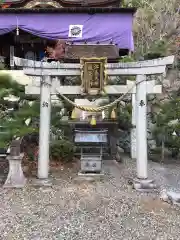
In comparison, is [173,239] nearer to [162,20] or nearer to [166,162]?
[166,162]

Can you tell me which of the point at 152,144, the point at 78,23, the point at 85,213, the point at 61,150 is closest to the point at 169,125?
Result: the point at 152,144

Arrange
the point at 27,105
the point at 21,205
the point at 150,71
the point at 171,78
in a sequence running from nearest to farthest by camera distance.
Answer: the point at 21,205 < the point at 150,71 < the point at 27,105 < the point at 171,78

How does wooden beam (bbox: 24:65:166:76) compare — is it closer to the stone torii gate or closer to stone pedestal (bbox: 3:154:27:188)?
the stone torii gate

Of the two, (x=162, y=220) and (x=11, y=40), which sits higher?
(x=11, y=40)

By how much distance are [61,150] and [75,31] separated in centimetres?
670

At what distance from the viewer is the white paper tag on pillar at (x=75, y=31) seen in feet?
40.3

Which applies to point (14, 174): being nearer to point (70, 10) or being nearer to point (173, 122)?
point (173, 122)

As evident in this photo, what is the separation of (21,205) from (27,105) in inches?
104

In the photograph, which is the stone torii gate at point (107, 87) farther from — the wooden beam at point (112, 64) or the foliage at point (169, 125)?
the foliage at point (169, 125)

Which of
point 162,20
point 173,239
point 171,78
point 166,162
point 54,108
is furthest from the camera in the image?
point 162,20

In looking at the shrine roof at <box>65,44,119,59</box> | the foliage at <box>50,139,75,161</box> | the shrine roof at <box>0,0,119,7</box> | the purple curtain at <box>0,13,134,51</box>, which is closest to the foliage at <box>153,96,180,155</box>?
the shrine roof at <box>65,44,119,59</box>

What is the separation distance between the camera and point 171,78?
1368 centimetres

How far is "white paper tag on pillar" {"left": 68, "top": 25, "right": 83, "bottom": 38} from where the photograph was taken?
483 inches

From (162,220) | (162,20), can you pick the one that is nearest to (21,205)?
(162,220)
